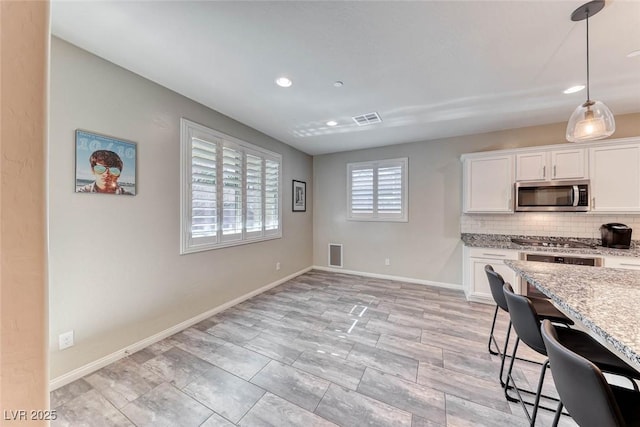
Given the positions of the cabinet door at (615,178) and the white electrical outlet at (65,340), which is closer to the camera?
the white electrical outlet at (65,340)

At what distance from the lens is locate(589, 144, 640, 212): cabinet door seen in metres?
2.93

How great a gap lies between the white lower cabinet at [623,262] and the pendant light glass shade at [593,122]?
191 centimetres

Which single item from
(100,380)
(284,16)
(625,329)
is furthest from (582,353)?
(100,380)

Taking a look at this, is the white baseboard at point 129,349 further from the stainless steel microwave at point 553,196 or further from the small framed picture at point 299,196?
the stainless steel microwave at point 553,196

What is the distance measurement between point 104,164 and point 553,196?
17.0ft

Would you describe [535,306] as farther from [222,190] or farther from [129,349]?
[129,349]

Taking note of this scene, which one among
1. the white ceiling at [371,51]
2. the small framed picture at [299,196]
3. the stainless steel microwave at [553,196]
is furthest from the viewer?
the small framed picture at [299,196]

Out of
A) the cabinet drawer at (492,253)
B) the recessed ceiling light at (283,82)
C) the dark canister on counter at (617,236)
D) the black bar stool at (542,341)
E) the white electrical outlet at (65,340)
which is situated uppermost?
the recessed ceiling light at (283,82)

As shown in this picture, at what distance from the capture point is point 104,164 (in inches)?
81.9

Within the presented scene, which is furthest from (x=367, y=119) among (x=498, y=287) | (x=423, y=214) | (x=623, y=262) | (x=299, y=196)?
(x=623, y=262)

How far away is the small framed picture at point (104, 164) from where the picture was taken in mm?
1954

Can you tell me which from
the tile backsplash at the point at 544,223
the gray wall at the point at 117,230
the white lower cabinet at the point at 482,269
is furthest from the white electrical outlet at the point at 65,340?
the tile backsplash at the point at 544,223

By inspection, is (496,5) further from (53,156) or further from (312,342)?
(53,156)

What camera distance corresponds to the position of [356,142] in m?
4.43
